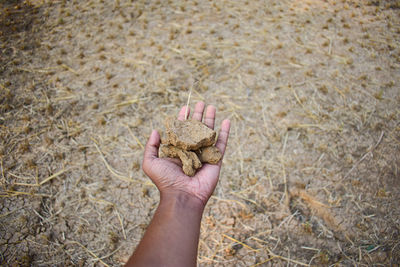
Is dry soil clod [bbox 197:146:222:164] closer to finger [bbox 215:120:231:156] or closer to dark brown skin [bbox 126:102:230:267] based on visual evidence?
dark brown skin [bbox 126:102:230:267]

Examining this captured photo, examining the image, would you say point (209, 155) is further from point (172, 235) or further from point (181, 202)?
point (172, 235)

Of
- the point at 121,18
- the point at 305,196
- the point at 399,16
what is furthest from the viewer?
the point at 399,16

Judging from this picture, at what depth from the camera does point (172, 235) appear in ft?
Answer: 5.36

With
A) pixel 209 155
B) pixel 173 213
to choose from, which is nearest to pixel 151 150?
pixel 209 155

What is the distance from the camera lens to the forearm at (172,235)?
150cm

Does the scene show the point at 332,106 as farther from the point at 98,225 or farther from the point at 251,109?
the point at 98,225

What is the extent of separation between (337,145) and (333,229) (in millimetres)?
1076

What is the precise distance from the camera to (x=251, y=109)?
144 inches

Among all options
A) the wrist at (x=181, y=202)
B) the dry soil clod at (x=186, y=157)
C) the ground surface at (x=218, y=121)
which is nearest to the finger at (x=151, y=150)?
A: the dry soil clod at (x=186, y=157)

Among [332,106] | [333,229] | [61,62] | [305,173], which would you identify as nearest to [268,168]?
[305,173]

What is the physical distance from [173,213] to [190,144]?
0.57 meters

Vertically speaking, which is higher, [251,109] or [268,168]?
[251,109]

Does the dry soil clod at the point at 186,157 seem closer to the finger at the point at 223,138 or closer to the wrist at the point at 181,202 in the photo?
the wrist at the point at 181,202

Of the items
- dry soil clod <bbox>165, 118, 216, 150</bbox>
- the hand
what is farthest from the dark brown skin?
dry soil clod <bbox>165, 118, 216, 150</bbox>
